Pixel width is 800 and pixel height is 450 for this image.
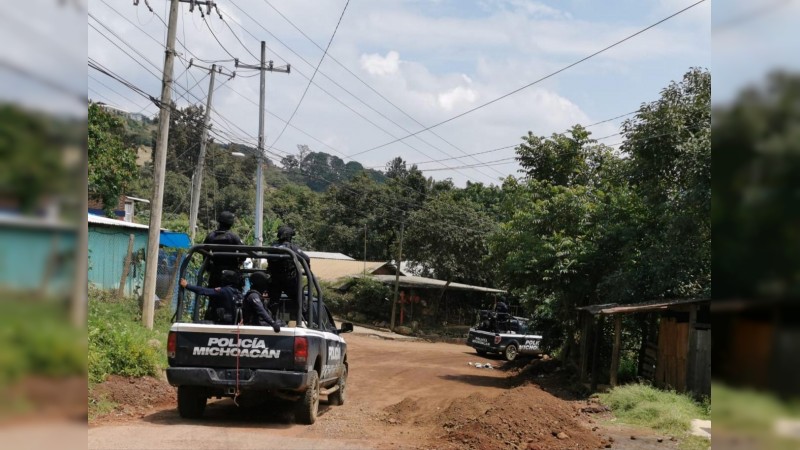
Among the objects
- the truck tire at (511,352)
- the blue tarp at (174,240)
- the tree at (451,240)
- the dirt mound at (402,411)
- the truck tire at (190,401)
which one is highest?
the tree at (451,240)

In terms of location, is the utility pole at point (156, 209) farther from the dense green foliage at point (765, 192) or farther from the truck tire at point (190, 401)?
the dense green foliage at point (765, 192)

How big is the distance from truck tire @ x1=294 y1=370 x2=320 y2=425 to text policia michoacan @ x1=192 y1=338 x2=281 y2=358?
71 centimetres

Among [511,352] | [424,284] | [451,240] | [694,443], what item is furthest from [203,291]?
[451,240]

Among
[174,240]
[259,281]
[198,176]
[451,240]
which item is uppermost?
[198,176]

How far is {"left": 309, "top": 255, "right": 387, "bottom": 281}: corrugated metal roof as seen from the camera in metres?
46.3

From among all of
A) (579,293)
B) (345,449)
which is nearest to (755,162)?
(345,449)

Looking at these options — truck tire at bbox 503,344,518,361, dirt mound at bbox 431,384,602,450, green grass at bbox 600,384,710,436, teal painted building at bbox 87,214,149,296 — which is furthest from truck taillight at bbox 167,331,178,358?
truck tire at bbox 503,344,518,361

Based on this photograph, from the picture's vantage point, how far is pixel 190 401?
390 inches

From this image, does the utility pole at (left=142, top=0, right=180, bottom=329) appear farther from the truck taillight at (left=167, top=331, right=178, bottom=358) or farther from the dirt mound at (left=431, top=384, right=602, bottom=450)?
the dirt mound at (left=431, top=384, right=602, bottom=450)

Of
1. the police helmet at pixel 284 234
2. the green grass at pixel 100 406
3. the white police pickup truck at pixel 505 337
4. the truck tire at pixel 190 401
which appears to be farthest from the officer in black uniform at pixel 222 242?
the white police pickup truck at pixel 505 337

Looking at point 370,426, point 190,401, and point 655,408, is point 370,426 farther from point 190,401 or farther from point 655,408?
point 655,408

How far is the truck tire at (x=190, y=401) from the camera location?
388 inches

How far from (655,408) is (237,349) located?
7.76m

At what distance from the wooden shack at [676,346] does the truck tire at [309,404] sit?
7730 millimetres
